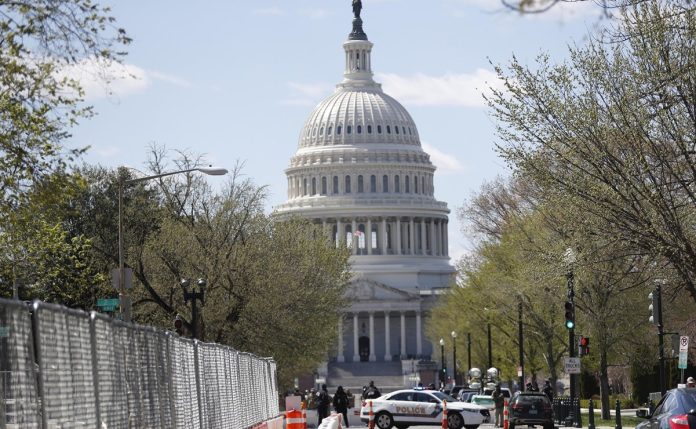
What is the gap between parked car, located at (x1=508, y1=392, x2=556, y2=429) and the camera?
48.8m

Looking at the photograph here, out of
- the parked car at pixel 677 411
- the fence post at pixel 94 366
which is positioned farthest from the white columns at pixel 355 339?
the fence post at pixel 94 366

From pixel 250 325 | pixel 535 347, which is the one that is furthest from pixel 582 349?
pixel 535 347

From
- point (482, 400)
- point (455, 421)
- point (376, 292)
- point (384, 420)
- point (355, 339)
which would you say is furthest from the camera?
point (376, 292)

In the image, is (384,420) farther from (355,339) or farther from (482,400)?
(355,339)

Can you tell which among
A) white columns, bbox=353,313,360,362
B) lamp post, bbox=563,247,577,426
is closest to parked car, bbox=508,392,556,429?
lamp post, bbox=563,247,577,426

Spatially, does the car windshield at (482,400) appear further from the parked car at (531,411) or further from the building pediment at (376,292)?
the building pediment at (376,292)

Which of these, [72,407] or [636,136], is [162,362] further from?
[636,136]

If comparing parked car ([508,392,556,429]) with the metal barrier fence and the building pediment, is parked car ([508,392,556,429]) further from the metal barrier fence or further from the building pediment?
the building pediment

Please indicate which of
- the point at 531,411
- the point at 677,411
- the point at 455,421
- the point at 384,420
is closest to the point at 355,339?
the point at 384,420

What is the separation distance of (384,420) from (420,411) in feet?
4.11

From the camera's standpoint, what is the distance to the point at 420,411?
5341 cm

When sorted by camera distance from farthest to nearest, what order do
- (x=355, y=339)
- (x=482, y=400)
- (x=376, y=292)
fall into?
(x=376, y=292)
(x=355, y=339)
(x=482, y=400)

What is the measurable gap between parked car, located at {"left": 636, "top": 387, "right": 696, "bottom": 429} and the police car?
2914 cm

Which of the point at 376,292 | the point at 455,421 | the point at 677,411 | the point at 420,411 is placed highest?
the point at 677,411
